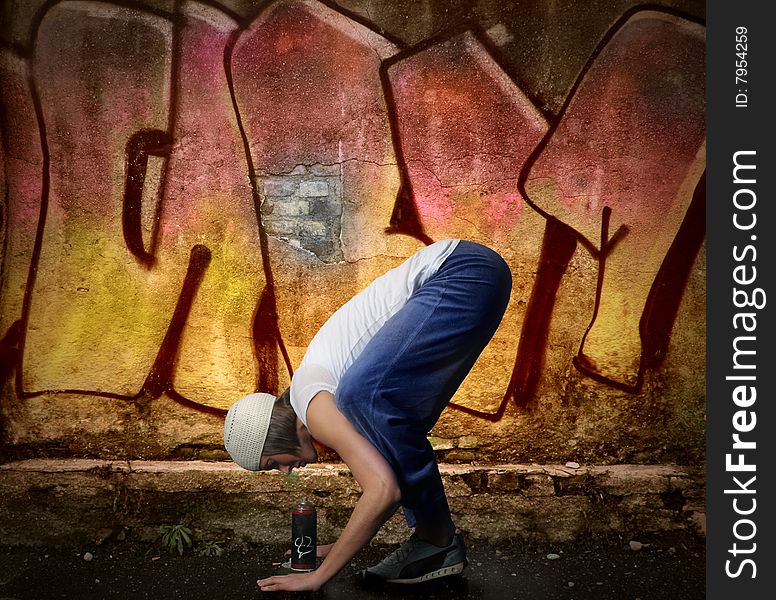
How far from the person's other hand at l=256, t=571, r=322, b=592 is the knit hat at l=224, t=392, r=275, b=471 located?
0.41 m

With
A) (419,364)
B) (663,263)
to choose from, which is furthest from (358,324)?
(663,263)

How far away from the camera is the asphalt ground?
277 centimetres

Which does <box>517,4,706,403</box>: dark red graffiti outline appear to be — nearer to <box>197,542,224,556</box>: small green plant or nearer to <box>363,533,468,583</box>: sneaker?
<box>363,533,468,583</box>: sneaker

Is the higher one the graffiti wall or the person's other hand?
the graffiti wall

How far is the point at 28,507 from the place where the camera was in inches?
128

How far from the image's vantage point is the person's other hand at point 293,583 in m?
2.57

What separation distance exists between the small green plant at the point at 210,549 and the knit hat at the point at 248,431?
26.8 inches

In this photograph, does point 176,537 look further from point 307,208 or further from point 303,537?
point 307,208

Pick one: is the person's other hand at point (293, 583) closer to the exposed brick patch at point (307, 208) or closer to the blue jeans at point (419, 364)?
the blue jeans at point (419, 364)

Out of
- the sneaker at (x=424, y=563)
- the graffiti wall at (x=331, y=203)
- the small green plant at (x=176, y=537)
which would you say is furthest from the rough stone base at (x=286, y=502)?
the sneaker at (x=424, y=563)

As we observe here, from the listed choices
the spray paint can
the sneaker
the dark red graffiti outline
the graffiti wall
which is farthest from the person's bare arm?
the dark red graffiti outline

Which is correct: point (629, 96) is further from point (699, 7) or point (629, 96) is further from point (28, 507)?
point (28, 507)

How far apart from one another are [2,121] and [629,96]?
9.52ft

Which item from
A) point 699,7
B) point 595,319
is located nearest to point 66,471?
point 595,319
